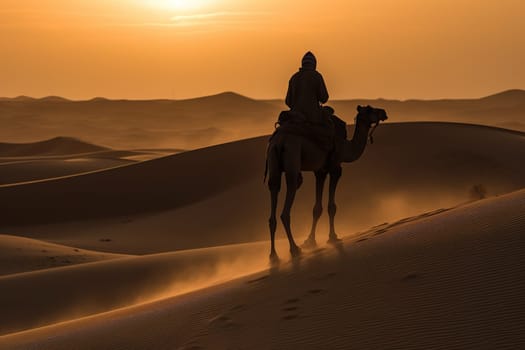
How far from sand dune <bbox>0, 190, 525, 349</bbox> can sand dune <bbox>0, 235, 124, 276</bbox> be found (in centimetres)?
713

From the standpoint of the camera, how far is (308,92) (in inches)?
Answer: 451

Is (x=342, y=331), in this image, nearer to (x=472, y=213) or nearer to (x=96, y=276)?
(x=472, y=213)

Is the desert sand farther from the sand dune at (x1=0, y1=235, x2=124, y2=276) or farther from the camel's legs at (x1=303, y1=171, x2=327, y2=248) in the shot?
the camel's legs at (x1=303, y1=171, x2=327, y2=248)

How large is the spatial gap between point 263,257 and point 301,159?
141 inches

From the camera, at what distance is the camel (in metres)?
11.1

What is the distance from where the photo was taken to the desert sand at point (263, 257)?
6844 millimetres

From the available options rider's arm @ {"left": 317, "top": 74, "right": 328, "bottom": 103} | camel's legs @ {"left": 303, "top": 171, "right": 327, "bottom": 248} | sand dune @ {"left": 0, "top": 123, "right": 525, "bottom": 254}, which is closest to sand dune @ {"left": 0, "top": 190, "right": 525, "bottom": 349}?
camel's legs @ {"left": 303, "top": 171, "right": 327, "bottom": 248}

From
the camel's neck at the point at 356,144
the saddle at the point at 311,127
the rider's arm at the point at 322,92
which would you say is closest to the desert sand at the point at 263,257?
the camel's neck at the point at 356,144

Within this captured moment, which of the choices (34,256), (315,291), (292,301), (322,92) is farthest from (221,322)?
(34,256)

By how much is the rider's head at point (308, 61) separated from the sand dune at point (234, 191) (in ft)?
27.1

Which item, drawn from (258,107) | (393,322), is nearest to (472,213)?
(393,322)

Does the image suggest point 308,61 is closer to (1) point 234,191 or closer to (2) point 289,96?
(2) point 289,96

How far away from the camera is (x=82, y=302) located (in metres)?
13.3

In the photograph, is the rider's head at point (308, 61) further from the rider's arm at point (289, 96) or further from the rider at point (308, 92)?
the rider's arm at point (289, 96)
